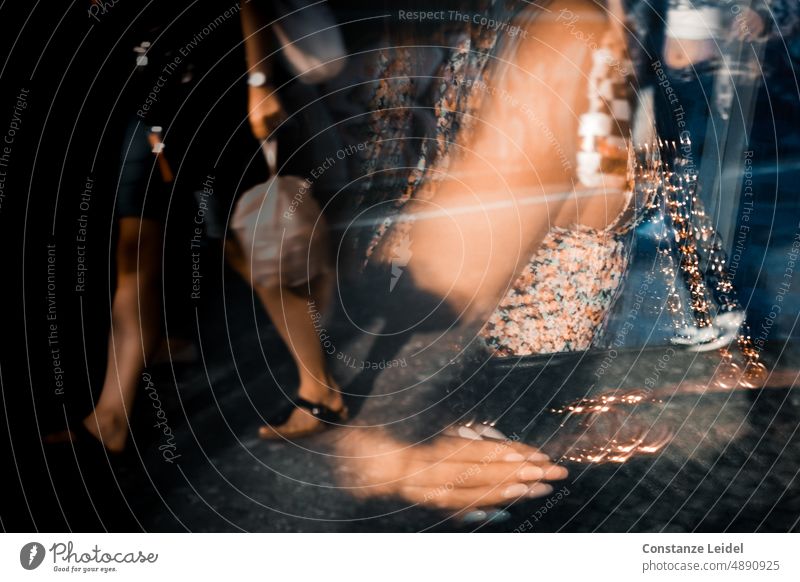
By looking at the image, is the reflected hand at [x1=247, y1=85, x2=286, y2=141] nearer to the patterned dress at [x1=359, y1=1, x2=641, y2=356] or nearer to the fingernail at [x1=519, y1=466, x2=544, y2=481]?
the patterned dress at [x1=359, y1=1, x2=641, y2=356]

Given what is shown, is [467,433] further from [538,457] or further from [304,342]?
[304,342]

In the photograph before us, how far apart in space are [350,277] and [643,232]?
329mm

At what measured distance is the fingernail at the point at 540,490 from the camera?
76cm

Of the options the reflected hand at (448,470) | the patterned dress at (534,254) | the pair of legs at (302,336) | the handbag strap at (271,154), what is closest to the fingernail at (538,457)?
the reflected hand at (448,470)

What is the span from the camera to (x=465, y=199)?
71 centimetres

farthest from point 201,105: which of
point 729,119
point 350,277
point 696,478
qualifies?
point 696,478

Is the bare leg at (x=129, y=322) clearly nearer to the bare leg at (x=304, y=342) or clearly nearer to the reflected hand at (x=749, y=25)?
the bare leg at (x=304, y=342)

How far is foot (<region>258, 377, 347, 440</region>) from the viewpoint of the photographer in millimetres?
724

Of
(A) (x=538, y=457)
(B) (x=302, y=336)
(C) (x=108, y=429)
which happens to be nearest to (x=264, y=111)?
(B) (x=302, y=336)

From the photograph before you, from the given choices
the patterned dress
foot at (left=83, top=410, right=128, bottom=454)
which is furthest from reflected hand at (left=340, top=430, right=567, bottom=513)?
foot at (left=83, top=410, right=128, bottom=454)

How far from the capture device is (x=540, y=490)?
2.49ft

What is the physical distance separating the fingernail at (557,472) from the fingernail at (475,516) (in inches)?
3.4

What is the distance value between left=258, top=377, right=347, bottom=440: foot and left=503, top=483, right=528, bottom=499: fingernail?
0.70 ft

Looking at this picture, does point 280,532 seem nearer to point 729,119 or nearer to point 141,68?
point 141,68
